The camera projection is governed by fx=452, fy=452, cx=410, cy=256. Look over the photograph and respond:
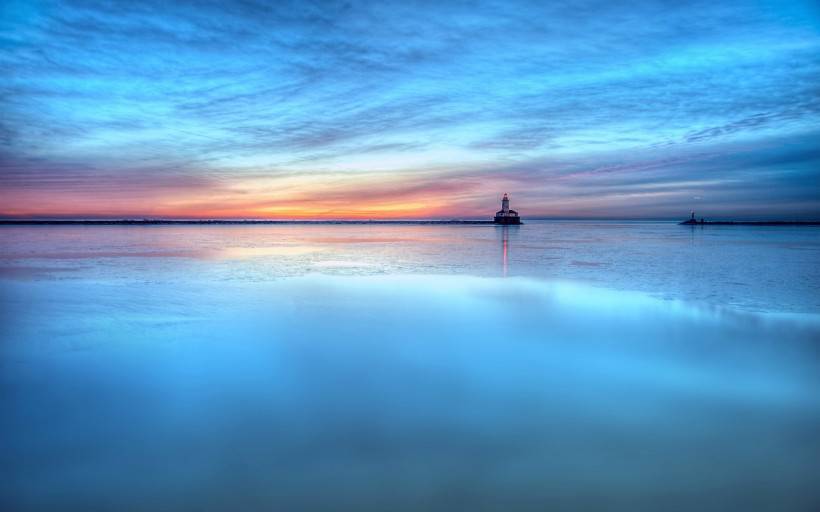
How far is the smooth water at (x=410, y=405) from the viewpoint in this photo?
2.22m

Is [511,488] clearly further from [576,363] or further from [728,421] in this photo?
[576,363]

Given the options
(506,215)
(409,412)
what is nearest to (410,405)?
(409,412)

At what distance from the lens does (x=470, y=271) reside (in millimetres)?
11516

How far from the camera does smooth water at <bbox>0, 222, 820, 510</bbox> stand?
222cm

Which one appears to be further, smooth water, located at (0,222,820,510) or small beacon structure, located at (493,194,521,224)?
small beacon structure, located at (493,194,521,224)

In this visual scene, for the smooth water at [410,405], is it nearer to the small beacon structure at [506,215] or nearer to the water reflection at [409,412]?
the water reflection at [409,412]

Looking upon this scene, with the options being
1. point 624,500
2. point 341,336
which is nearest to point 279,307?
point 341,336

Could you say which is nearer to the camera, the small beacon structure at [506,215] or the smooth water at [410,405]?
the smooth water at [410,405]

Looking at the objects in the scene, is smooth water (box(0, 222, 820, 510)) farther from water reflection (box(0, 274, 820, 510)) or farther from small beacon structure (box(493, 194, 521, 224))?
small beacon structure (box(493, 194, 521, 224))

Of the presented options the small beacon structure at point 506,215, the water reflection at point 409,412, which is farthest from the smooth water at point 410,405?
the small beacon structure at point 506,215

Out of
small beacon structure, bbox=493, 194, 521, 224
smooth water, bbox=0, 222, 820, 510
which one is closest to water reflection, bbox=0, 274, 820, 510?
smooth water, bbox=0, 222, 820, 510

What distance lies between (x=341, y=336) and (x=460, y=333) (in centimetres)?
138

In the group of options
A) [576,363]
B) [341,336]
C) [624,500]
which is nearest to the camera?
[624,500]

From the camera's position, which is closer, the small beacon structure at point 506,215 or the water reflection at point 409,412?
the water reflection at point 409,412
